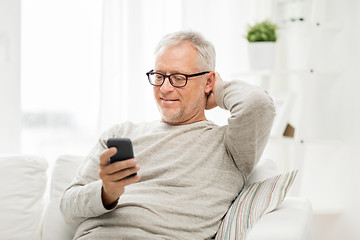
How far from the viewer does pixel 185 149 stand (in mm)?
1576

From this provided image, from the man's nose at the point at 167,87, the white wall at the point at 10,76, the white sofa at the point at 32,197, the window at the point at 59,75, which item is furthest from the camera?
the window at the point at 59,75

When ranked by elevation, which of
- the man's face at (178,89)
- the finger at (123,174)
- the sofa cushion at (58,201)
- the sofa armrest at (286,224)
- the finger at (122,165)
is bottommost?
the sofa cushion at (58,201)

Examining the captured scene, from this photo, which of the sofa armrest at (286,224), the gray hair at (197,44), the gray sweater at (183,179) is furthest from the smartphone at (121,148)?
the gray hair at (197,44)

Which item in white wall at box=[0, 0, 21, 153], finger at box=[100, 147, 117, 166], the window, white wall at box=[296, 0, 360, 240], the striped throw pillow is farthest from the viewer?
the window

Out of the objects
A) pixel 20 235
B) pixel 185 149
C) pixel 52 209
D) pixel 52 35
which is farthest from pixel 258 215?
pixel 52 35

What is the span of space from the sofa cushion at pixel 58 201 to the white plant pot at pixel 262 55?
4.27 feet

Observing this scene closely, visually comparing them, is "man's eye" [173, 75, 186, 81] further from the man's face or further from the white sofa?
the white sofa

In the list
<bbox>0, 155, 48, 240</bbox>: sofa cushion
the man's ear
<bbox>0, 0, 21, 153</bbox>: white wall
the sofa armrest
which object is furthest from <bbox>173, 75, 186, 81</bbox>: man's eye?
<bbox>0, 0, 21, 153</bbox>: white wall

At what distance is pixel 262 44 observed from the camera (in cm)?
264

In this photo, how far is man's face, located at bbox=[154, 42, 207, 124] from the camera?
1.63 meters

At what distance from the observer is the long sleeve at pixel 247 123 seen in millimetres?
1454

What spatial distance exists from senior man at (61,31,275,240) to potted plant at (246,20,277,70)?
100cm

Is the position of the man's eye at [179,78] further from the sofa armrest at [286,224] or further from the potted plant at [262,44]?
the potted plant at [262,44]

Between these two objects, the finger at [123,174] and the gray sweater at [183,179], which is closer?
the finger at [123,174]
